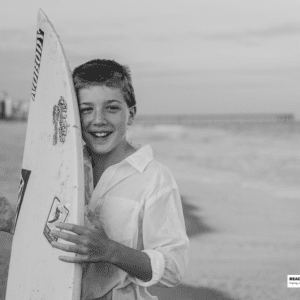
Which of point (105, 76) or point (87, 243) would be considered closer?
point (87, 243)

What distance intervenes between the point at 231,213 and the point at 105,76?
2.30 m

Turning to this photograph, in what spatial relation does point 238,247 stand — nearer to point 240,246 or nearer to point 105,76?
point 240,246

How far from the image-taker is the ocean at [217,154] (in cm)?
Result: 252

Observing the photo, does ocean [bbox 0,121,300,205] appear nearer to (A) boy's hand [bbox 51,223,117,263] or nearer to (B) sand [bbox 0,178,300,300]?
(B) sand [bbox 0,178,300,300]

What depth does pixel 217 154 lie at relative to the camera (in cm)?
484

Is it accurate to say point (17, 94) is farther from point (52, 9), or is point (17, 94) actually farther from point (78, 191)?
point (78, 191)

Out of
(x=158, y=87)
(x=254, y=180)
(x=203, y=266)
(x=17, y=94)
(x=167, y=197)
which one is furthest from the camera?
(x=254, y=180)

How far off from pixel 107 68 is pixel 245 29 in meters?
1.33

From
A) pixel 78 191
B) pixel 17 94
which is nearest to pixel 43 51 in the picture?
pixel 78 191

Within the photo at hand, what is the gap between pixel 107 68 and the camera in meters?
1.23

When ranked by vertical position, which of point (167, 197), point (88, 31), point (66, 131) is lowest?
point (167, 197)

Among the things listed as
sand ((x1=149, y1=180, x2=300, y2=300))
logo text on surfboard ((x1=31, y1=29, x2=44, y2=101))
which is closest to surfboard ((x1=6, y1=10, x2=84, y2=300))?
logo text on surfboard ((x1=31, y1=29, x2=44, y2=101))

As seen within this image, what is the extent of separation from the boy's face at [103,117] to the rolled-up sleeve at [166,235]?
7.4 inches

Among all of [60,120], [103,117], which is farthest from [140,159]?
[60,120]
